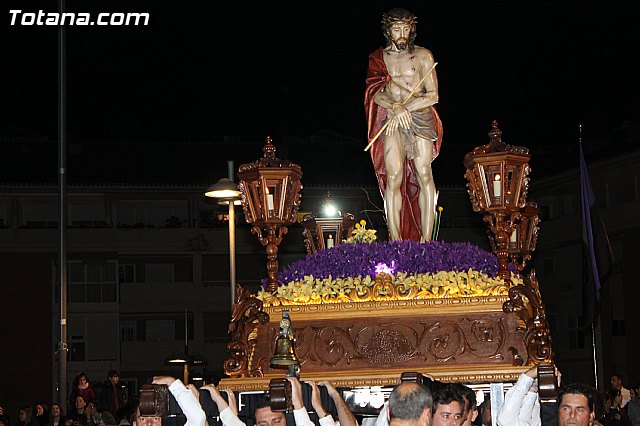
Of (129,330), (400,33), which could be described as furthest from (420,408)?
(129,330)

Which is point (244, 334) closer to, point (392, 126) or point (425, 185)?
point (425, 185)

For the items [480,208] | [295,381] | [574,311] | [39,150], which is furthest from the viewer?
[39,150]

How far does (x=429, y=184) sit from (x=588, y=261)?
8.49ft

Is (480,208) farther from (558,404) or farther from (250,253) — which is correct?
(250,253)

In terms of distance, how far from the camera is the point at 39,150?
165 ft

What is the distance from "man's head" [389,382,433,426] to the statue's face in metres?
10.0

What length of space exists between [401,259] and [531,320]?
5.59 ft

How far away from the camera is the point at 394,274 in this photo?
48.7 ft

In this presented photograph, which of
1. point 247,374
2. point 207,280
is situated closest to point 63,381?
point 247,374

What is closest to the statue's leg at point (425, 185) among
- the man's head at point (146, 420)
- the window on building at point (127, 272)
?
the man's head at point (146, 420)

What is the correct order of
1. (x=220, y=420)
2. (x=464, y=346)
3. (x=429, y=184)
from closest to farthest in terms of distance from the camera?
(x=220, y=420) → (x=464, y=346) → (x=429, y=184)

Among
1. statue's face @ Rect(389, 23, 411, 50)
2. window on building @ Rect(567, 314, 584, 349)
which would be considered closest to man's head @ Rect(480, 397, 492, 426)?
statue's face @ Rect(389, 23, 411, 50)

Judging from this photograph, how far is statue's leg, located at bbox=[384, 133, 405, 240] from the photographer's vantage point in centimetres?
1628

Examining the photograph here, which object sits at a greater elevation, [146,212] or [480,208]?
[146,212]
